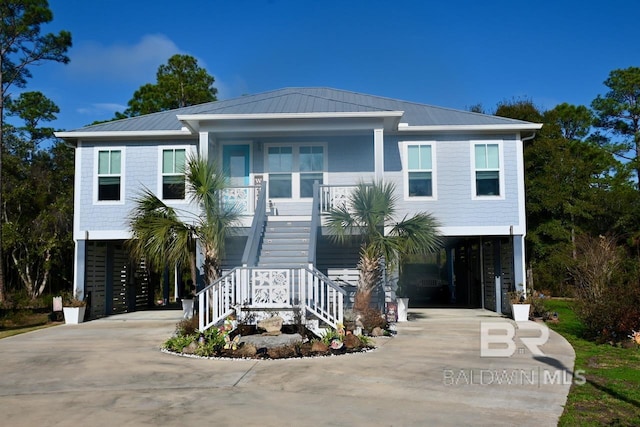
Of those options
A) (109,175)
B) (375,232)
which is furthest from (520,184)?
(109,175)

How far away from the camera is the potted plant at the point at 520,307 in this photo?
15.4 metres

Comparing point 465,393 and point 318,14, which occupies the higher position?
point 318,14

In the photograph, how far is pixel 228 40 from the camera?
19.2m

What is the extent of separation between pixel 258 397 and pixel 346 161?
10.9 meters

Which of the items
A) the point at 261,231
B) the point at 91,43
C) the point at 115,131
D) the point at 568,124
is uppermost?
the point at 91,43

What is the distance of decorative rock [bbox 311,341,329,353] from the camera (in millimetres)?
10102

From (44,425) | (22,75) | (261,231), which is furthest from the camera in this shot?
(22,75)

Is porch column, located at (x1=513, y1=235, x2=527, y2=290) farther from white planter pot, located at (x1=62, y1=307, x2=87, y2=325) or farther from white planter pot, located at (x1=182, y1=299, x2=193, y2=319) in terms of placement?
white planter pot, located at (x1=62, y1=307, x2=87, y2=325)

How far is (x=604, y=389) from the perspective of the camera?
7.14 metres

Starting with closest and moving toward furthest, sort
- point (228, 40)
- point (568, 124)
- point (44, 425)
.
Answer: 1. point (44, 425)
2. point (228, 40)
3. point (568, 124)

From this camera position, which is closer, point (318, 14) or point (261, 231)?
point (261, 231)

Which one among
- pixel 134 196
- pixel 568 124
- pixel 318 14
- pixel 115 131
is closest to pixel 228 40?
pixel 318 14

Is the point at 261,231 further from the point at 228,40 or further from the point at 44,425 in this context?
the point at 44,425

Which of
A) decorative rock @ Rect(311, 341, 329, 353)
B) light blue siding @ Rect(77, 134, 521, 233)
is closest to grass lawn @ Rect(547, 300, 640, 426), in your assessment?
decorative rock @ Rect(311, 341, 329, 353)
